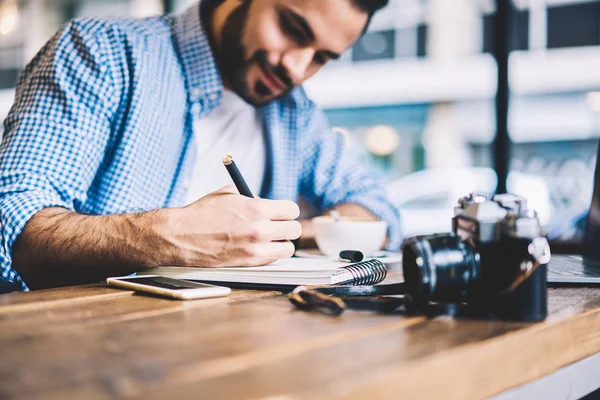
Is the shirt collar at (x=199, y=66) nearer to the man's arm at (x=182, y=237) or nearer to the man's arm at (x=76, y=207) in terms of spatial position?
the man's arm at (x=76, y=207)

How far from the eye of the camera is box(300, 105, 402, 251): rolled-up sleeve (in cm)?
197

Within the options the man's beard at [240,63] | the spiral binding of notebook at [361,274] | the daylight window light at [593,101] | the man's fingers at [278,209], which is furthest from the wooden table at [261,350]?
the daylight window light at [593,101]

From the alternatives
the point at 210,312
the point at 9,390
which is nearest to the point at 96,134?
the point at 210,312

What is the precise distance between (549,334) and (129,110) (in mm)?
1177

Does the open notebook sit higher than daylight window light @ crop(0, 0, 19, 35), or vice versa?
daylight window light @ crop(0, 0, 19, 35)

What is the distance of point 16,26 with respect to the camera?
6.73 m

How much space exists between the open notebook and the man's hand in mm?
28

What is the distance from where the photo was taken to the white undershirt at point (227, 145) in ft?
6.14

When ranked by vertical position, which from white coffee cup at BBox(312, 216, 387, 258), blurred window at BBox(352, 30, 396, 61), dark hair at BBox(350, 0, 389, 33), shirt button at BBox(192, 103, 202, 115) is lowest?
white coffee cup at BBox(312, 216, 387, 258)

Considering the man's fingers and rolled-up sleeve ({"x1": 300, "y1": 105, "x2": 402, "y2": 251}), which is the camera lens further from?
rolled-up sleeve ({"x1": 300, "y1": 105, "x2": 402, "y2": 251})

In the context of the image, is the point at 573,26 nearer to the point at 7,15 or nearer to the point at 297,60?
the point at 297,60

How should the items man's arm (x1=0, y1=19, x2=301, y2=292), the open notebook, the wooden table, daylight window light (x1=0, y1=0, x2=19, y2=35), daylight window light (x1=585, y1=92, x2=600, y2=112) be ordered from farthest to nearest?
daylight window light (x1=0, y1=0, x2=19, y2=35)
daylight window light (x1=585, y1=92, x2=600, y2=112)
man's arm (x1=0, y1=19, x2=301, y2=292)
the open notebook
the wooden table

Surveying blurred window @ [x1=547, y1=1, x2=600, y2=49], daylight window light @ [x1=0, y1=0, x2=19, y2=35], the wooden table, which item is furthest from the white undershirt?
daylight window light @ [x1=0, y1=0, x2=19, y2=35]

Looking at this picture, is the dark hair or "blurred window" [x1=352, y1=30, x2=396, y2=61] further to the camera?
"blurred window" [x1=352, y1=30, x2=396, y2=61]
